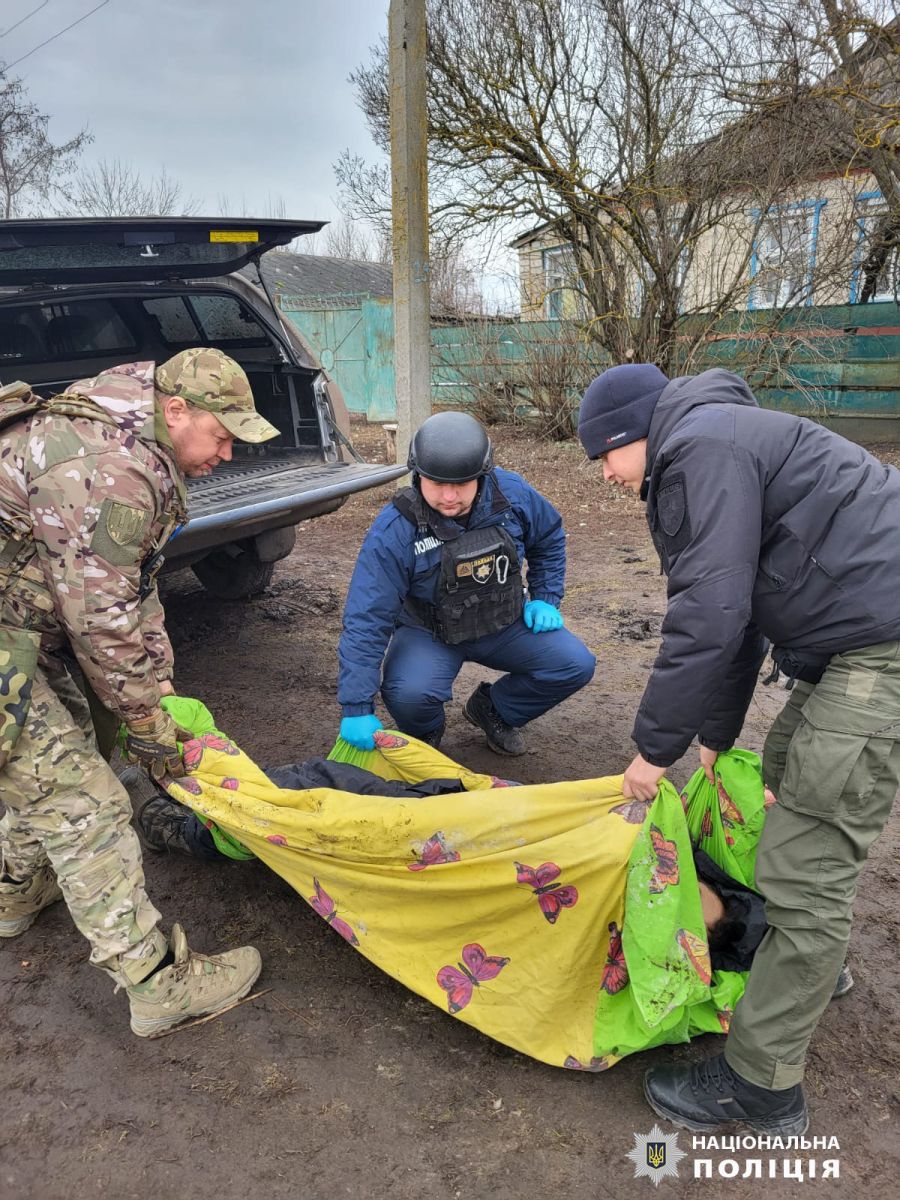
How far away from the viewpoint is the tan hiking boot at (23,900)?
2.50 metres

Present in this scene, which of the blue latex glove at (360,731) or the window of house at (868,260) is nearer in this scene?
the blue latex glove at (360,731)

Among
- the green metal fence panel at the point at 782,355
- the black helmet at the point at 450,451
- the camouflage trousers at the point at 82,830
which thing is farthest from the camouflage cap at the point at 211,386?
the green metal fence panel at the point at 782,355

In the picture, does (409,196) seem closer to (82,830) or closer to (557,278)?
(557,278)

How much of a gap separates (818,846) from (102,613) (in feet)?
5.51

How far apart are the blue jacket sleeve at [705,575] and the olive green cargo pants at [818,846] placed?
0.26m

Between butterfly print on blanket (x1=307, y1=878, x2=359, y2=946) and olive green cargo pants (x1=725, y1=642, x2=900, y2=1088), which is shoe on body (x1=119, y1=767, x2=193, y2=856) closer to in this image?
Result: butterfly print on blanket (x1=307, y1=878, x2=359, y2=946)

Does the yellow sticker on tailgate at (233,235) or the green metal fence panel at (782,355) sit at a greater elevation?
the yellow sticker on tailgate at (233,235)

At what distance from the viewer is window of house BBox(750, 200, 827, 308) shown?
930 cm

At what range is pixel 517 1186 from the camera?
178 centimetres

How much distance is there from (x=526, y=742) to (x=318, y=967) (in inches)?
63.5

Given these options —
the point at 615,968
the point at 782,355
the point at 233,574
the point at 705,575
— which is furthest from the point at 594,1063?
the point at 782,355

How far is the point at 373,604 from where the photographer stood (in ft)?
9.80

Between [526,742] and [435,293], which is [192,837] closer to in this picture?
[526,742]

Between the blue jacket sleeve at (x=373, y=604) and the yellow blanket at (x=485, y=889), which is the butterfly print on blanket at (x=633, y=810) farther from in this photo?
the blue jacket sleeve at (x=373, y=604)
